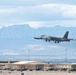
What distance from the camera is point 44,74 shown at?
186125 millimetres

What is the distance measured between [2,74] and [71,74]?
70.5 feet

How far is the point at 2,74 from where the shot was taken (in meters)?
187

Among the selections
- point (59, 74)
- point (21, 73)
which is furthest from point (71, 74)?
point (21, 73)

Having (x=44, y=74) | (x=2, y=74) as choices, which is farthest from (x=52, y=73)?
(x=2, y=74)

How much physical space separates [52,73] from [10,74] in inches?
518

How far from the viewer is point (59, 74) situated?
184750 mm

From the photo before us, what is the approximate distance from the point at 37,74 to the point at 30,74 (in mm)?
2206

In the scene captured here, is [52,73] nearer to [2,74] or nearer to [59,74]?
[59,74]

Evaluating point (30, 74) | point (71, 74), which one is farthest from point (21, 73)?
point (71, 74)

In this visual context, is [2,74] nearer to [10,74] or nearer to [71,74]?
[10,74]

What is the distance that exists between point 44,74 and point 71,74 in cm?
841

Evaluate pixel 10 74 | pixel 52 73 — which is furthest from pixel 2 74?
pixel 52 73

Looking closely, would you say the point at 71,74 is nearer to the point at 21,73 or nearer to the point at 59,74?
the point at 59,74

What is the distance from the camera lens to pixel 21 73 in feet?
615
